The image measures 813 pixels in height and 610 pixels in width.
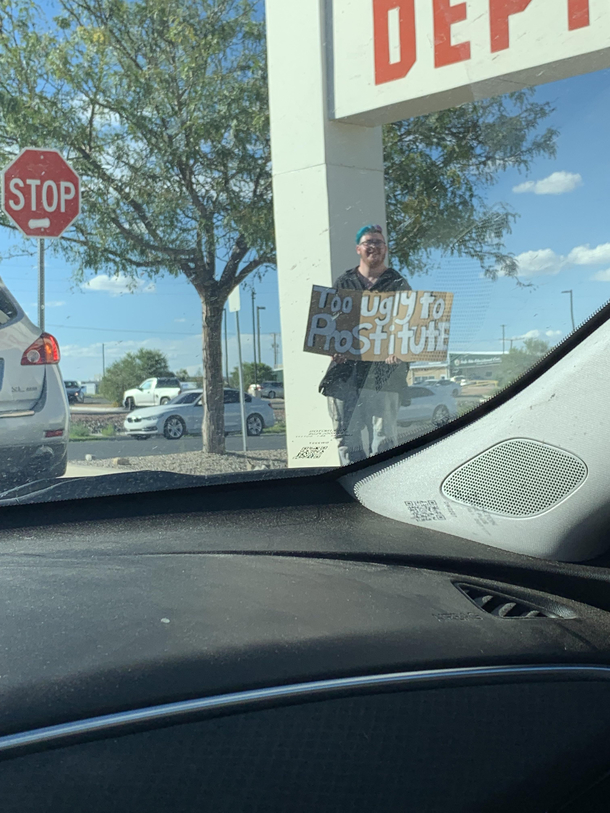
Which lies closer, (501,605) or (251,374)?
(501,605)

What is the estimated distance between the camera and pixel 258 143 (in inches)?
84.4

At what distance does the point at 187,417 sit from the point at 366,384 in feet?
1.60

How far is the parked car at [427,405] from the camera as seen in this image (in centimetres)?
228

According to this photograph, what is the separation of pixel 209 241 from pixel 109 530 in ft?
2.75

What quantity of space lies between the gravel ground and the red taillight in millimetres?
309

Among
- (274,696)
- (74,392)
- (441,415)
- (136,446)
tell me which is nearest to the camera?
(274,696)

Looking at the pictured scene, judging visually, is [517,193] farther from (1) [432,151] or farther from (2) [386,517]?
(2) [386,517]

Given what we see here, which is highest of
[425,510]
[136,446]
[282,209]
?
[282,209]

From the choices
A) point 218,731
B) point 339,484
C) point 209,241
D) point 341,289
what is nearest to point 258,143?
point 209,241

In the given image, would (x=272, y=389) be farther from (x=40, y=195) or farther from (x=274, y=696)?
(x=274, y=696)

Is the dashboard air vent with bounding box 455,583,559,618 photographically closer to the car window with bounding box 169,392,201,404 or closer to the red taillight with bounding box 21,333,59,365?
the car window with bounding box 169,392,201,404

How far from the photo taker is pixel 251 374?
2213 mm

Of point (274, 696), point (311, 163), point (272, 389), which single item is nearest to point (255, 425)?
point (272, 389)

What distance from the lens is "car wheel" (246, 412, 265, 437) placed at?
223 centimetres
